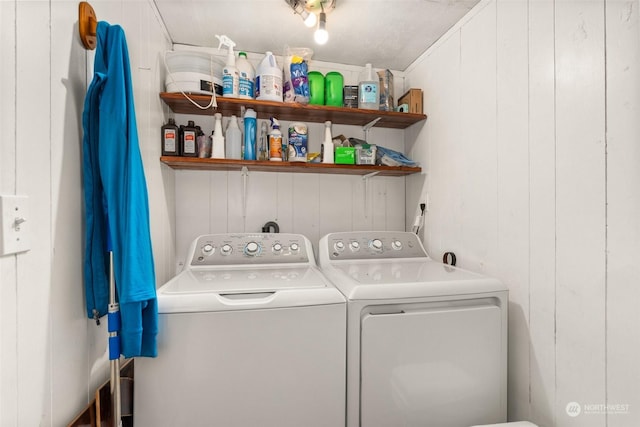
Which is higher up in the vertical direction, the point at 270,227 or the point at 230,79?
the point at 230,79

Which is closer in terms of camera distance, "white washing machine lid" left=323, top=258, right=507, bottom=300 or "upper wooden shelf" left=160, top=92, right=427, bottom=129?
"white washing machine lid" left=323, top=258, right=507, bottom=300

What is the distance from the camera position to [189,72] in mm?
1605

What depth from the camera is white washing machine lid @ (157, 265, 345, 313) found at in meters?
1.04

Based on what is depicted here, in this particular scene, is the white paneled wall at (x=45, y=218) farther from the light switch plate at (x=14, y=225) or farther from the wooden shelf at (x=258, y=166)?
the wooden shelf at (x=258, y=166)

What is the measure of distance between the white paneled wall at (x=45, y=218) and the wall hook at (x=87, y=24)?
0.02 metres

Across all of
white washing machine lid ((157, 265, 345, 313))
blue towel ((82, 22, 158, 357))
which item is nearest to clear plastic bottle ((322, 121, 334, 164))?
white washing machine lid ((157, 265, 345, 313))

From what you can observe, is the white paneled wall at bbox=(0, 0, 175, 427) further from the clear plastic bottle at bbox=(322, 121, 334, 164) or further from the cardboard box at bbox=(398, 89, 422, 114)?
the cardboard box at bbox=(398, 89, 422, 114)

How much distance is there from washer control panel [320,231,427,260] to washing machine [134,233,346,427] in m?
0.59

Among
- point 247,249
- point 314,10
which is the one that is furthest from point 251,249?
point 314,10

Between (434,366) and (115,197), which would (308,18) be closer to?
(115,197)

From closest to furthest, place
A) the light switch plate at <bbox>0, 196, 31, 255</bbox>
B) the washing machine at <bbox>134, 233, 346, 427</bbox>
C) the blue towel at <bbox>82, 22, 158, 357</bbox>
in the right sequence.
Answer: the light switch plate at <bbox>0, 196, 31, 255</bbox>, the blue towel at <bbox>82, 22, 158, 357</bbox>, the washing machine at <bbox>134, 233, 346, 427</bbox>

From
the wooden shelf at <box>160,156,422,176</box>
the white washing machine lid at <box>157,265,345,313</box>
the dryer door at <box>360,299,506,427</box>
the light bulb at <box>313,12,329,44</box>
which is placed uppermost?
the light bulb at <box>313,12,329,44</box>

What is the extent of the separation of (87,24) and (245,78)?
2.79 feet

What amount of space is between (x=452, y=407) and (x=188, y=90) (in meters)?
1.91
